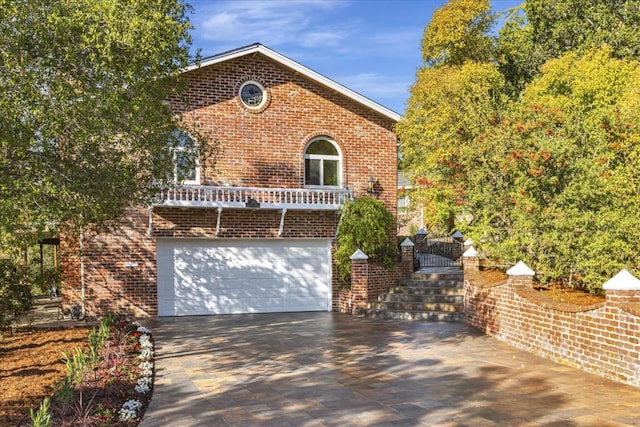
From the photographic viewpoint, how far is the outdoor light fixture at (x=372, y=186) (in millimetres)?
17516

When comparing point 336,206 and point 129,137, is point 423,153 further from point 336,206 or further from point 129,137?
point 129,137

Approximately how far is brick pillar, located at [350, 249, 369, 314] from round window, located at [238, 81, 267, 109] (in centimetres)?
510

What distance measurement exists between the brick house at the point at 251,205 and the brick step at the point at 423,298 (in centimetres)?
189

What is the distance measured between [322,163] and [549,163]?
6866 mm

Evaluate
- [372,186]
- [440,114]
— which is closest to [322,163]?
[372,186]

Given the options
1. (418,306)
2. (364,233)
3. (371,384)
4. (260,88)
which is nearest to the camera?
(371,384)

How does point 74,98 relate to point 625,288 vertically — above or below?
above

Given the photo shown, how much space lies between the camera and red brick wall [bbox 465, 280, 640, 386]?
304 inches

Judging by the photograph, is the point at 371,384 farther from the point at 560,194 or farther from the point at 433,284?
the point at 433,284

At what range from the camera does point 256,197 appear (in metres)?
16.0

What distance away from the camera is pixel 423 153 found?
70.8 feet

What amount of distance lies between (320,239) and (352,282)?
1.73 m

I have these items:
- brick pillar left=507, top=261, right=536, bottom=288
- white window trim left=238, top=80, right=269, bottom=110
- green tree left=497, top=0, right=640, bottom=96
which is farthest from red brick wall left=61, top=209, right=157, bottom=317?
green tree left=497, top=0, right=640, bottom=96

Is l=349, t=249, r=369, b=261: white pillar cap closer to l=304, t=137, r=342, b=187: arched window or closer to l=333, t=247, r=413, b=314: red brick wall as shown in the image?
l=333, t=247, r=413, b=314: red brick wall
